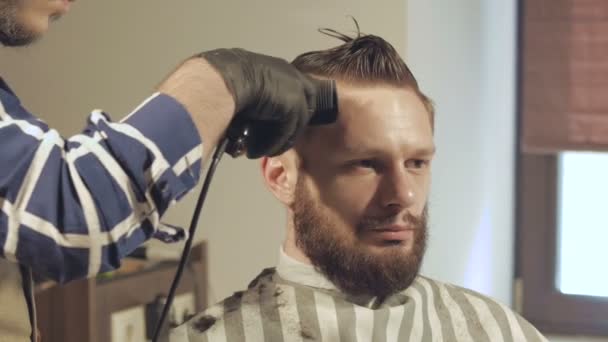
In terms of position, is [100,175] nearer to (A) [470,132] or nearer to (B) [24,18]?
(B) [24,18]

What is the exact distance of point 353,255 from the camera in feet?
4.78

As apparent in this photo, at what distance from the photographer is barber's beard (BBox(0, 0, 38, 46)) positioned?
0.93m

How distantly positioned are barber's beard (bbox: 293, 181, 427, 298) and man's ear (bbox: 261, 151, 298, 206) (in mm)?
25

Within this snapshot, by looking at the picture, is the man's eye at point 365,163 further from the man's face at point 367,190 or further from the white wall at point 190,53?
the white wall at point 190,53

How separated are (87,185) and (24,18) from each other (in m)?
0.23

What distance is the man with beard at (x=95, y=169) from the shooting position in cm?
82

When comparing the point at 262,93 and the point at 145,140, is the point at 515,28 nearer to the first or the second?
the point at 262,93

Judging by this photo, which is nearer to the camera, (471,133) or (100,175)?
(100,175)

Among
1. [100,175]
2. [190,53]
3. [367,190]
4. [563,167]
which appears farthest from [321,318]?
[563,167]

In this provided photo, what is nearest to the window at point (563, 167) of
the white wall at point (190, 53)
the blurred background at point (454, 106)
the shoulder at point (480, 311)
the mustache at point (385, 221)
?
the blurred background at point (454, 106)

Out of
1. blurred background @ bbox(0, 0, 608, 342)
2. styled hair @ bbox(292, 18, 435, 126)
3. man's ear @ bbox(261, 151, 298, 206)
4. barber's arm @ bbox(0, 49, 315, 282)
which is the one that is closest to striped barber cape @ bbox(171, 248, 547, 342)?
man's ear @ bbox(261, 151, 298, 206)

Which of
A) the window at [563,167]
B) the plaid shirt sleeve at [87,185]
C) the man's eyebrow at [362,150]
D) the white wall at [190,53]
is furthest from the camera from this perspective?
the window at [563,167]

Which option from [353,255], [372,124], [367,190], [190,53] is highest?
[190,53]

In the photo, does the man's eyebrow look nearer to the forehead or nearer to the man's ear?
the forehead
